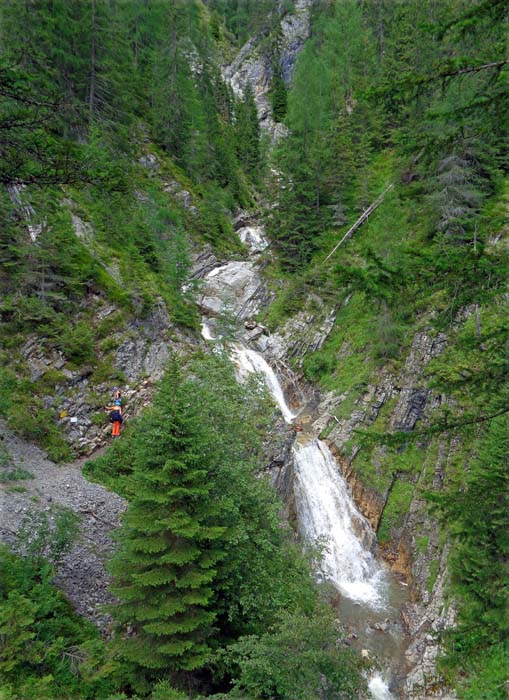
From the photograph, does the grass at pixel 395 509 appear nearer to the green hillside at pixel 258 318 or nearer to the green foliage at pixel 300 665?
the green hillside at pixel 258 318

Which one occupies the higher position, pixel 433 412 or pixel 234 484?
pixel 234 484

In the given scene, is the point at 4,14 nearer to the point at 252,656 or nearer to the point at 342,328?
the point at 342,328

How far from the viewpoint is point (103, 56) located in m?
25.6

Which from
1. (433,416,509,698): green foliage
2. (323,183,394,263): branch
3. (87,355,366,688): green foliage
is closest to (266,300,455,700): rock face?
(433,416,509,698): green foliage

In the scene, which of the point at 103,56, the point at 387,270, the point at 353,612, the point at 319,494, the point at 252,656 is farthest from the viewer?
the point at 103,56

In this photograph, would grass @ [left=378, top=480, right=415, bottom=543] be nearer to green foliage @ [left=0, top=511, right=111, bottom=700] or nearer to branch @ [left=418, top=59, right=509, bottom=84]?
green foliage @ [left=0, top=511, right=111, bottom=700]

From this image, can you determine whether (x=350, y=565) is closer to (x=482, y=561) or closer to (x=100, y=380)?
(x=482, y=561)

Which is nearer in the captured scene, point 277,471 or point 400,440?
point 400,440

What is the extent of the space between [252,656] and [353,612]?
26.9ft

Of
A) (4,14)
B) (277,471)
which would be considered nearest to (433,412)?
(277,471)

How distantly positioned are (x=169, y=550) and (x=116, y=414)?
830 centimetres

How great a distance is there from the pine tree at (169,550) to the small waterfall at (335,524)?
24.9ft

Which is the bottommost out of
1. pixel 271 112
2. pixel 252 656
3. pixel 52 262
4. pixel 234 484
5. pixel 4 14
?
pixel 252 656

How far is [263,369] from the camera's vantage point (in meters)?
23.8
